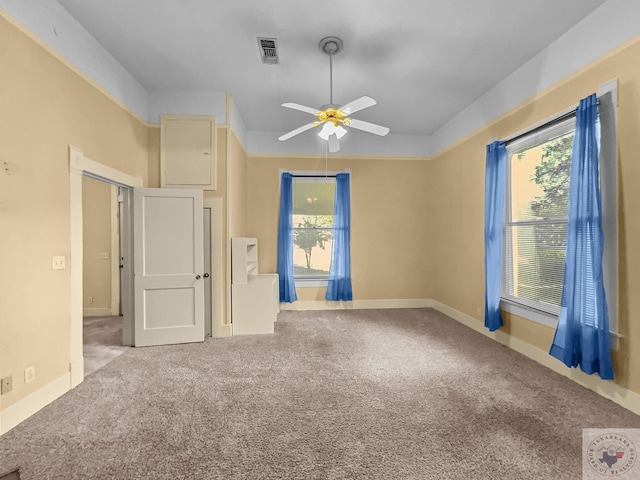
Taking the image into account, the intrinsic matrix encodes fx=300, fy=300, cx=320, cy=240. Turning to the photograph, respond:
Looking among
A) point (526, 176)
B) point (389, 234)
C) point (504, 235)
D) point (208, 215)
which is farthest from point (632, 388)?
point (208, 215)

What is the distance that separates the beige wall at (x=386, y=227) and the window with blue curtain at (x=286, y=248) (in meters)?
0.23

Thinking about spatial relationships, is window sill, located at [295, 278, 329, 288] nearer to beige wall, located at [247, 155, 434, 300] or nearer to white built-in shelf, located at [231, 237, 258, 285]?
beige wall, located at [247, 155, 434, 300]

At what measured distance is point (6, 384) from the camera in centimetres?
206

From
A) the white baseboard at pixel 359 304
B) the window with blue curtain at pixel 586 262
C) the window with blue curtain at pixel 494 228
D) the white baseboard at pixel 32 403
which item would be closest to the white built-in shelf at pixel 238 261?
the white baseboard at pixel 359 304

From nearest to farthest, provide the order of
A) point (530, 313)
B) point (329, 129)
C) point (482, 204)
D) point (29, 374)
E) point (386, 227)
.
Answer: point (29, 374) → point (329, 129) → point (530, 313) → point (482, 204) → point (386, 227)

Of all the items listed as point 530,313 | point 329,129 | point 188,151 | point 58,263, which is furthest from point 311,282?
point 58,263

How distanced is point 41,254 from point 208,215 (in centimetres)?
186

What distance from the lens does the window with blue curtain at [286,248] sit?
17.1 ft

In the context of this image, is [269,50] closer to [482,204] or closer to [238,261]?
[238,261]

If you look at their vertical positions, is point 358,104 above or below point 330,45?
below

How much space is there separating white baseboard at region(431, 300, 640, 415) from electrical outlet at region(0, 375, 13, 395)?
449cm

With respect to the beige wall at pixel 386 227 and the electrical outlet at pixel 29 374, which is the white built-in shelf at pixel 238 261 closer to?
the beige wall at pixel 386 227

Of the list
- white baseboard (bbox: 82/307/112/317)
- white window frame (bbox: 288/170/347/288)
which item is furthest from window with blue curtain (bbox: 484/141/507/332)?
white baseboard (bbox: 82/307/112/317)
